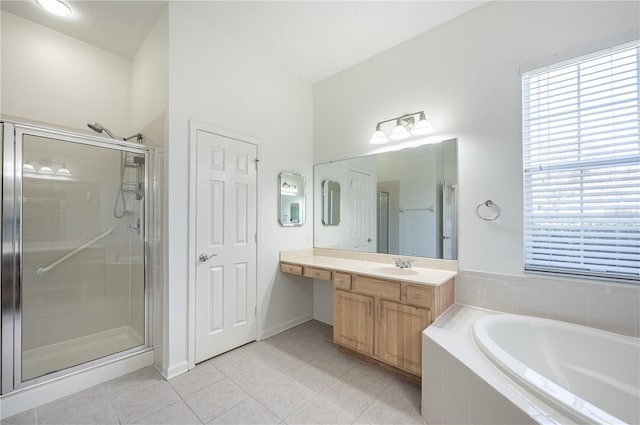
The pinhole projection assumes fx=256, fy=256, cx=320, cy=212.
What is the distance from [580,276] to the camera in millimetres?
1732

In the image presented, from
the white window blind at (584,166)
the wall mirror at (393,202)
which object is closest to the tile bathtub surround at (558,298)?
the white window blind at (584,166)

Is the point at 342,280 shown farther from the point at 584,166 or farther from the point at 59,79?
the point at 59,79

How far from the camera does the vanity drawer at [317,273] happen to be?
2498 millimetres

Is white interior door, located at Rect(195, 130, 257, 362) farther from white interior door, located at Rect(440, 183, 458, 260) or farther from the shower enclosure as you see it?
white interior door, located at Rect(440, 183, 458, 260)

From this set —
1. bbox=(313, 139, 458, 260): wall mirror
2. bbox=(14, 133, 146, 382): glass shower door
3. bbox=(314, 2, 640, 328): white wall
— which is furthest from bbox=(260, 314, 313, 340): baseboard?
bbox=(314, 2, 640, 328): white wall

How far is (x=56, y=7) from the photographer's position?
6.75 feet

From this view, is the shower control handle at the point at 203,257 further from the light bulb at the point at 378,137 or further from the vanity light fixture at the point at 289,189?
the light bulb at the point at 378,137

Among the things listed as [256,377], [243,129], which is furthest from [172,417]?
[243,129]

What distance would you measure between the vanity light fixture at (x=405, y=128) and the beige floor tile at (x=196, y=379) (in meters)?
2.59

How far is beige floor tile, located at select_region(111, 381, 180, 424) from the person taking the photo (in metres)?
1.65

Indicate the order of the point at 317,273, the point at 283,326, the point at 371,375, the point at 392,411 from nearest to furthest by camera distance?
the point at 392,411, the point at 371,375, the point at 317,273, the point at 283,326

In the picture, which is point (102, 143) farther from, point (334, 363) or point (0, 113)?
point (334, 363)

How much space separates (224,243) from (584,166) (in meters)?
2.87

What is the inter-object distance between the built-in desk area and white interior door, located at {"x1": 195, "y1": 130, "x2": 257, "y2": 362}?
0.68 metres
